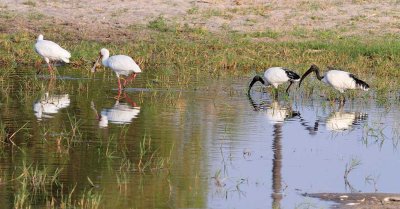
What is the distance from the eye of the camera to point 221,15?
2603 cm

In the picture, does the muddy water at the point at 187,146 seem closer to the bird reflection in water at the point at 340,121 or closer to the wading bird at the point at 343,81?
the bird reflection in water at the point at 340,121

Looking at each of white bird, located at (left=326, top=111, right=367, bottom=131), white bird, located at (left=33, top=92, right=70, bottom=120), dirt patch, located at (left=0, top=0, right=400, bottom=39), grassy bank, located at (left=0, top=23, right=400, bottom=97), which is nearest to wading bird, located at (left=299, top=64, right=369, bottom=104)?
grassy bank, located at (left=0, top=23, right=400, bottom=97)

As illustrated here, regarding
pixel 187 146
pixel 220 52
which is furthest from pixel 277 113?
pixel 220 52

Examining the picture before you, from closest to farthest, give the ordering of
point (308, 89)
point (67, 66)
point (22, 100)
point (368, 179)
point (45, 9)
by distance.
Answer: point (368, 179)
point (22, 100)
point (308, 89)
point (67, 66)
point (45, 9)

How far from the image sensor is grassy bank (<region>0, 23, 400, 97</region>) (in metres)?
19.4

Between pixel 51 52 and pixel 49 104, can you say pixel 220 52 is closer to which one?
pixel 51 52

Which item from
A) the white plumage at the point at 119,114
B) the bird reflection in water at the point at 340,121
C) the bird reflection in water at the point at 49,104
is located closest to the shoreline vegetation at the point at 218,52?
the bird reflection in water at the point at 340,121

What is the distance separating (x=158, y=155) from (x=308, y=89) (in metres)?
7.15

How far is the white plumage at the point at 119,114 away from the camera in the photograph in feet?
42.8

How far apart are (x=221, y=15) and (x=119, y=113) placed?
12.6 metres

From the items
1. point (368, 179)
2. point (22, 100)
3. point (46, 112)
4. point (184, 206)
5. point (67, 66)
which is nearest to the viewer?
point (184, 206)

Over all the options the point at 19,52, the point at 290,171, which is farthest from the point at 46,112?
the point at 19,52

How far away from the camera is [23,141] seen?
11.2 m

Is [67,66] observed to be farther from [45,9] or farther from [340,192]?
[340,192]
